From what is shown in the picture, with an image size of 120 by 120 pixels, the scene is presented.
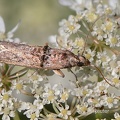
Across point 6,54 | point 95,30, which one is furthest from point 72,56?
point 6,54

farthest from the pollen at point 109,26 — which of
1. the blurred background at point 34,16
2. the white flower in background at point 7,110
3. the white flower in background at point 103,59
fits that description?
the blurred background at point 34,16

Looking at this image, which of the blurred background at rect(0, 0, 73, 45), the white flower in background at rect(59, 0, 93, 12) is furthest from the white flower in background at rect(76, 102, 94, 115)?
the blurred background at rect(0, 0, 73, 45)

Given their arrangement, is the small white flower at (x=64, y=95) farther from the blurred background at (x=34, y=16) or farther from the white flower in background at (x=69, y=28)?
the blurred background at (x=34, y=16)

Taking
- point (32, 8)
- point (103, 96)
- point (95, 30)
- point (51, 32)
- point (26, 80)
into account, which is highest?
→ point (32, 8)

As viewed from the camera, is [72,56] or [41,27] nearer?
[72,56]

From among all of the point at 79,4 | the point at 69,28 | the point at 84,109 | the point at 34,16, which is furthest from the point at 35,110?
the point at 34,16

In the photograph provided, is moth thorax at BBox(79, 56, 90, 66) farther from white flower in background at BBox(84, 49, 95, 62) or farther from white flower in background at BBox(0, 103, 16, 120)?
white flower in background at BBox(0, 103, 16, 120)

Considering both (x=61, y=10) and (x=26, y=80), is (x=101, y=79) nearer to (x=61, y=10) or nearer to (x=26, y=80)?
(x=26, y=80)
